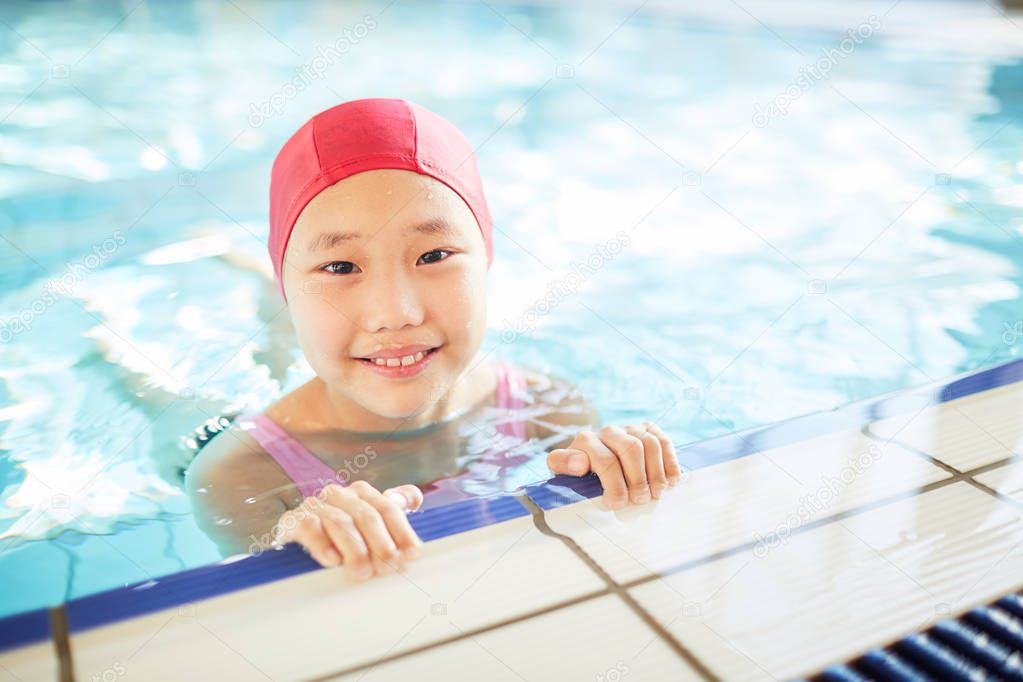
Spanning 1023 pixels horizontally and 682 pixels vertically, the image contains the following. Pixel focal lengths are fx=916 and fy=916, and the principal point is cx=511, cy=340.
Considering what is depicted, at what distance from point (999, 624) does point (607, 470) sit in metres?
0.58

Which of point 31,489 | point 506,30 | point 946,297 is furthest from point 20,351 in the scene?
point 506,30

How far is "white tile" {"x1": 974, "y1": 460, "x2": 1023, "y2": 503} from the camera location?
146 centimetres

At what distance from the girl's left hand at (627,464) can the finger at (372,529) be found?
32 centimetres

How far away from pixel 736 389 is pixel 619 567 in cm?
166

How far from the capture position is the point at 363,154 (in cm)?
176

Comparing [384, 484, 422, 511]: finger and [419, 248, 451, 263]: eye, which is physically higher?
[419, 248, 451, 263]: eye

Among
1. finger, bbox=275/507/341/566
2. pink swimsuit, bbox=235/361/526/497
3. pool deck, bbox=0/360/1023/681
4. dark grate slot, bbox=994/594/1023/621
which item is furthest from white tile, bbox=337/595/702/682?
pink swimsuit, bbox=235/361/526/497

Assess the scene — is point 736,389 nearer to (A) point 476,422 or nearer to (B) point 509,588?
(A) point 476,422

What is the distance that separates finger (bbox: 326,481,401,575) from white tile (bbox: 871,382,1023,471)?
0.90 m

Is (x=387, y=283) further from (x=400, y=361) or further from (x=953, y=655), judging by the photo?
(x=953, y=655)

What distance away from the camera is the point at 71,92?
18.8 ft

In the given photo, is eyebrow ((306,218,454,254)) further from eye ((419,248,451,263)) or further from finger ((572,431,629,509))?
finger ((572,431,629,509))

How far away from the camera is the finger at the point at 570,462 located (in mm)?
1483

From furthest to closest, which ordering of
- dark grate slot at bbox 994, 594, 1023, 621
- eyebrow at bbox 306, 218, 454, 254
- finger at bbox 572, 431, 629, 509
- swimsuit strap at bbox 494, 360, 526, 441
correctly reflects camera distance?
→ swimsuit strap at bbox 494, 360, 526, 441 < eyebrow at bbox 306, 218, 454, 254 < finger at bbox 572, 431, 629, 509 < dark grate slot at bbox 994, 594, 1023, 621
